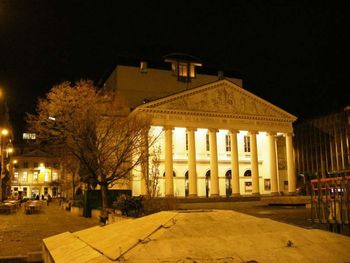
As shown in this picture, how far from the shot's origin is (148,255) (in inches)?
275

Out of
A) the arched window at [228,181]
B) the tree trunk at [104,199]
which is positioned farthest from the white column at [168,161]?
the tree trunk at [104,199]

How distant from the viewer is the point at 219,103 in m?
50.0

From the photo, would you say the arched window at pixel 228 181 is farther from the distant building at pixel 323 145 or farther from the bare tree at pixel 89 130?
the bare tree at pixel 89 130

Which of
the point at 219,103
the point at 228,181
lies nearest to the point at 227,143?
the point at 228,181

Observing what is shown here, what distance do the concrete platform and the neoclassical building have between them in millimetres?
33968

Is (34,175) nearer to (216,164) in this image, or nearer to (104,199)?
(216,164)

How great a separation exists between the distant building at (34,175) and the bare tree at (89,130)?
231 feet

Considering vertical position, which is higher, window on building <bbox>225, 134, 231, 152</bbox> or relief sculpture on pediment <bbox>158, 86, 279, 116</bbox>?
relief sculpture on pediment <bbox>158, 86, 279, 116</bbox>

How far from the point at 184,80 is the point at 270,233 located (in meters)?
53.0

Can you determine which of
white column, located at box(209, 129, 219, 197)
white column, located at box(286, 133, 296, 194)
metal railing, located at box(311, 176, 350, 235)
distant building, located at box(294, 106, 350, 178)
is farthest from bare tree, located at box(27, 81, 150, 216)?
distant building, located at box(294, 106, 350, 178)

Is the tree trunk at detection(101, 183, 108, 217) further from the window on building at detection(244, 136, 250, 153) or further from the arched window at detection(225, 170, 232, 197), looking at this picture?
the window on building at detection(244, 136, 250, 153)

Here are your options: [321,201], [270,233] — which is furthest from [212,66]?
[270,233]

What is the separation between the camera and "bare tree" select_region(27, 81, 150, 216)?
2755 cm

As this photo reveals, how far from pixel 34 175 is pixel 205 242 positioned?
9869 centimetres
